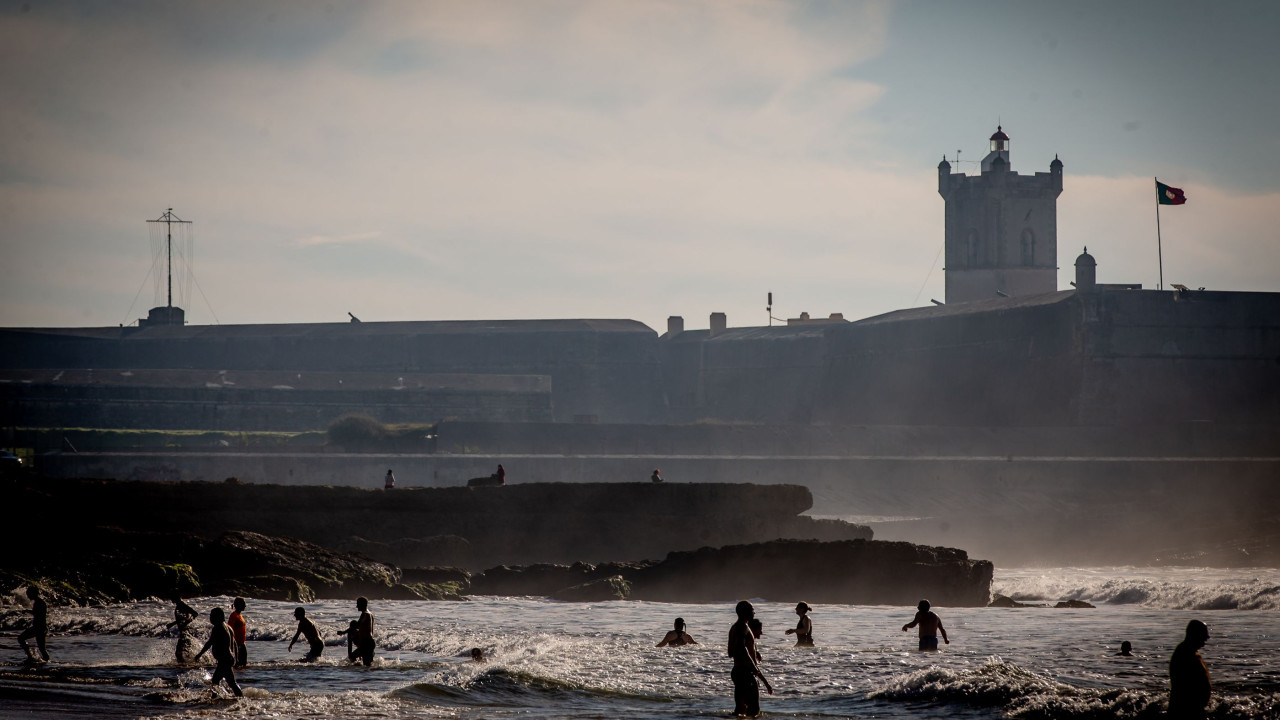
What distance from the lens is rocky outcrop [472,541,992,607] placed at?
18391 millimetres

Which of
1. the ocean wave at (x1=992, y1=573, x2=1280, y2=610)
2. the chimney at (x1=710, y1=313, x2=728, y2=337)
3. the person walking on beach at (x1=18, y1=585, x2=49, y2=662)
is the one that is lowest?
the ocean wave at (x1=992, y1=573, x2=1280, y2=610)

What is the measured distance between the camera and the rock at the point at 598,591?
18281 mm

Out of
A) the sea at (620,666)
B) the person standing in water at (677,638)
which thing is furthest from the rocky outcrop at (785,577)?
the person standing in water at (677,638)

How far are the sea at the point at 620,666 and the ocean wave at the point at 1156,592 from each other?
173 centimetres

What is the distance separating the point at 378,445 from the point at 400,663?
2796 centimetres

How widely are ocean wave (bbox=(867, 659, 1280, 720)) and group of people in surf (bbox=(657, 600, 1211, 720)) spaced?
41cm

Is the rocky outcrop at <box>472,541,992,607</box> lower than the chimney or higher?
lower

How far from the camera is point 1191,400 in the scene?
4294 centimetres

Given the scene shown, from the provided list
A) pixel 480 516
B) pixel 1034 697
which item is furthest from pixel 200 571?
pixel 1034 697

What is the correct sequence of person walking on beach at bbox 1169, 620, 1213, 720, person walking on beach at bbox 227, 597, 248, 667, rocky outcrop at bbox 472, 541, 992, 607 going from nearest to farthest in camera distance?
1. person walking on beach at bbox 1169, 620, 1213, 720
2. person walking on beach at bbox 227, 597, 248, 667
3. rocky outcrop at bbox 472, 541, 992, 607

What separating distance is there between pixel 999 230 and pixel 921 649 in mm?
52890

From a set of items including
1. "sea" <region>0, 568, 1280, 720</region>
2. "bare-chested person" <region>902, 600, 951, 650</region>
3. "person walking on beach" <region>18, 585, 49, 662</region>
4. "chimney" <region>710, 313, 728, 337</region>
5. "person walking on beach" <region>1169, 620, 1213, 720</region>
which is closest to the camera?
"person walking on beach" <region>1169, 620, 1213, 720</region>

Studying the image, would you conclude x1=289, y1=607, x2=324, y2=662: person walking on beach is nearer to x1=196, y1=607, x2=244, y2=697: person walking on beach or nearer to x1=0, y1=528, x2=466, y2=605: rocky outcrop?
x1=196, y1=607, x2=244, y2=697: person walking on beach

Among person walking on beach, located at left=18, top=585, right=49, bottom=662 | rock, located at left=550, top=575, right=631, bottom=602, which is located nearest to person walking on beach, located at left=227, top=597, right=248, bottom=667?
person walking on beach, located at left=18, top=585, right=49, bottom=662
